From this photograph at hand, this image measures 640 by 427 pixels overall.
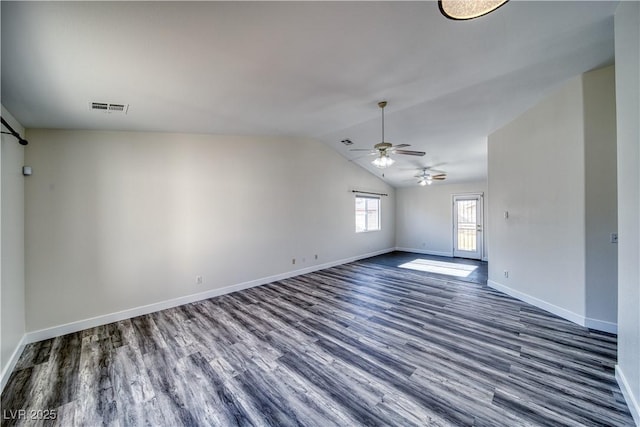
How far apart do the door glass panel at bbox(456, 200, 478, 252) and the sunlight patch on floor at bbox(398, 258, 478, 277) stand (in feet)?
4.15

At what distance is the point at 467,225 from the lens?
26.0 feet

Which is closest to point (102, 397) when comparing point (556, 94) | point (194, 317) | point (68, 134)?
point (194, 317)

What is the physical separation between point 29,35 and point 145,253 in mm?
2778

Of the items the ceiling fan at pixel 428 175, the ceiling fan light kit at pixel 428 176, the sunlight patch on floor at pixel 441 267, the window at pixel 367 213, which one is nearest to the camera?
the sunlight patch on floor at pixel 441 267

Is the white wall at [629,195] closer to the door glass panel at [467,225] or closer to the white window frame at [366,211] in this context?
the white window frame at [366,211]

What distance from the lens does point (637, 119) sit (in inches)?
68.5

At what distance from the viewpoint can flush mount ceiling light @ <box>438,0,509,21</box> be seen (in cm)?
138

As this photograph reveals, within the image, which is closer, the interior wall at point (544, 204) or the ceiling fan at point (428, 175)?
the interior wall at point (544, 204)

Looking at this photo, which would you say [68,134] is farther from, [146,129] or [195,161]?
[195,161]

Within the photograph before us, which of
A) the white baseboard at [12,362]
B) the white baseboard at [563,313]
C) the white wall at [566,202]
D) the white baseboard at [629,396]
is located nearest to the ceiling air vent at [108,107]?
the white baseboard at [12,362]

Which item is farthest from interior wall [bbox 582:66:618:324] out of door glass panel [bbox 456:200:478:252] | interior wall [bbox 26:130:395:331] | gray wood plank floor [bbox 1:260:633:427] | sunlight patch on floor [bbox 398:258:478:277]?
door glass panel [bbox 456:200:478:252]

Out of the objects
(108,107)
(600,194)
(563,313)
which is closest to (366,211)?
(563,313)

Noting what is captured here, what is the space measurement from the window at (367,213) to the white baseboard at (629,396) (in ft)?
18.4

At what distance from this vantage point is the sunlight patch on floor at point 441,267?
599cm
